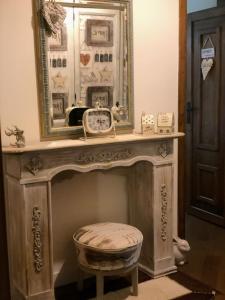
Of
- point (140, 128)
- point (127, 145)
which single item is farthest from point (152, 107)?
point (127, 145)

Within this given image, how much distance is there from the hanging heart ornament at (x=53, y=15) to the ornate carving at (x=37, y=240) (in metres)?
1.08

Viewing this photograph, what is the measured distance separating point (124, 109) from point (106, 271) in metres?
1.10

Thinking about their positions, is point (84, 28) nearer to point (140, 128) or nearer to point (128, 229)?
point (140, 128)

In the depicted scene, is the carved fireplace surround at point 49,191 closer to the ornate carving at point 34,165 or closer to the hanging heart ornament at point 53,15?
the ornate carving at point 34,165

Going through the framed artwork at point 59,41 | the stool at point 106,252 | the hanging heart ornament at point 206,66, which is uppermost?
the framed artwork at point 59,41

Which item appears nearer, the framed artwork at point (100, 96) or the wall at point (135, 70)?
the wall at point (135, 70)

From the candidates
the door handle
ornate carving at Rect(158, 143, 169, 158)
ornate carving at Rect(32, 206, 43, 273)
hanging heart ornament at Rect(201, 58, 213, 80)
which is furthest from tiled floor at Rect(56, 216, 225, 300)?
hanging heart ornament at Rect(201, 58, 213, 80)

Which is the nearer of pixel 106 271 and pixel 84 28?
pixel 106 271

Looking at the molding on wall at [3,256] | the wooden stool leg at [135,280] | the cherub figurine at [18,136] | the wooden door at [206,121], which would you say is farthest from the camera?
the wooden door at [206,121]

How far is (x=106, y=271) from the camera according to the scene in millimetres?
2479

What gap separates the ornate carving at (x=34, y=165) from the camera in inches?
93.6

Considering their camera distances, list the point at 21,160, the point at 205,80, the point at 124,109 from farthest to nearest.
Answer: the point at 205,80 < the point at 124,109 < the point at 21,160

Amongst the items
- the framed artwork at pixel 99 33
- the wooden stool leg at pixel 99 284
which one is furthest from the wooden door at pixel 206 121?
the wooden stool leg at pixel 99 284

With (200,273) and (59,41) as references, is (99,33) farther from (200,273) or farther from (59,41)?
(200,273)
